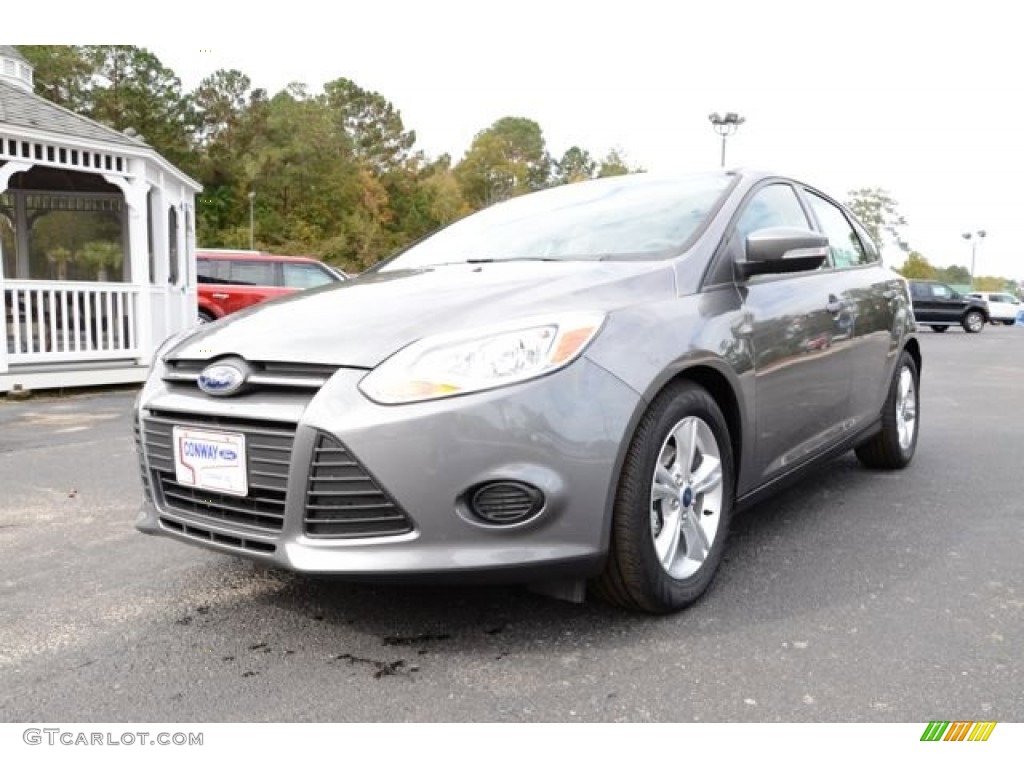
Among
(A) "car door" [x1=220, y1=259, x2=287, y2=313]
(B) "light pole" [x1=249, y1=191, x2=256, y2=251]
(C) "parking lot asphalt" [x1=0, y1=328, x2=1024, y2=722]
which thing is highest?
(B) "light pole" [x1=249, y1=191, x2=256, y2=251]

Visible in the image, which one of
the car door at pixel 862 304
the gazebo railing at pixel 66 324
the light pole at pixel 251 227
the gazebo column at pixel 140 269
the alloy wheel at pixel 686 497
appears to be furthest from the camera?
the light pole at pixel 251 227

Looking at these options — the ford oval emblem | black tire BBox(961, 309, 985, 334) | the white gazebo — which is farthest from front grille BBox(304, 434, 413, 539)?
black tire BBox(961, 309, 985, 334)

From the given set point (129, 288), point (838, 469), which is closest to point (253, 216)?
point (129, 288)

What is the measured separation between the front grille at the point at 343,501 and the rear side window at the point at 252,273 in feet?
44.2

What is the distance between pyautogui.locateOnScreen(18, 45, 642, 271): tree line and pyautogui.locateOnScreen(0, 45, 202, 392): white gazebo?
3972cm

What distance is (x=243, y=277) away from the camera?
15297 millimetres

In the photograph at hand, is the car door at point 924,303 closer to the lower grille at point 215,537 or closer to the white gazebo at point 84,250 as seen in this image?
the white gazebo at point 84,250

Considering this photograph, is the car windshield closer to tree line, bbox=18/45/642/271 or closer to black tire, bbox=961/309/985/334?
black tire, bbox=961/309/985/334

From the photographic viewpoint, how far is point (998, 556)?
10.9 ft

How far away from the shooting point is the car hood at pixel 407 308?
242 cm

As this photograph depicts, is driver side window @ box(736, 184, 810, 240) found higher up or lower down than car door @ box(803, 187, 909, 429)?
higher up

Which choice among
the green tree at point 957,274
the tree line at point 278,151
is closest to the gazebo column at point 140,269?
the tree line at point 278,151

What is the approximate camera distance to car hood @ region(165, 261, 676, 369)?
242cm

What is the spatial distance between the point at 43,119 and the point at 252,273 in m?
4.96
